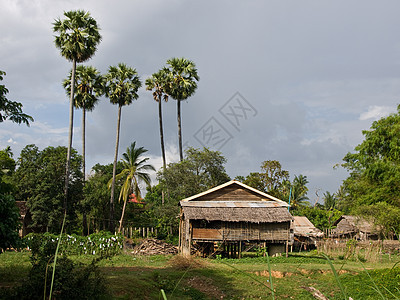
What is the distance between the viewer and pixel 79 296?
24.9ft

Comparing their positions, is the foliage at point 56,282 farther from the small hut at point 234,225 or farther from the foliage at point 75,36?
the foliage at point 75,36

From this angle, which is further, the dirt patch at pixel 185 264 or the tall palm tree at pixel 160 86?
the tall palm tree at pixel 160 86

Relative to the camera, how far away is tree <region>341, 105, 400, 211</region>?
31.1 m

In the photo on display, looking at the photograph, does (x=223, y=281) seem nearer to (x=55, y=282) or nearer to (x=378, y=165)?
(x=55, y=282)

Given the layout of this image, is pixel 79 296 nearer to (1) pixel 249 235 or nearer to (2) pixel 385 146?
(1) pixel 249 235

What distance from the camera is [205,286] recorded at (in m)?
12.9

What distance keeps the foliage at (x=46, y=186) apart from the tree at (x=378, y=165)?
24.8 m

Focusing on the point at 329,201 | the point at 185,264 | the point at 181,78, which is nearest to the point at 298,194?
the point at 329,201

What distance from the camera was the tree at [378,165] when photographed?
102ft

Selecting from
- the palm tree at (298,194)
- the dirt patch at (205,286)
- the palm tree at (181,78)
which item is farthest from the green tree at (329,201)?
the dirt patch at (205,286)

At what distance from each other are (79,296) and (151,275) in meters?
5.80

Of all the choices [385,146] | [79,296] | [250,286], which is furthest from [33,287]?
[385,146]

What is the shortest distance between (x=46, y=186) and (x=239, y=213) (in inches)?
620

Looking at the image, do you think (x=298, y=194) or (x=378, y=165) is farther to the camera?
(x=298, y=194)
